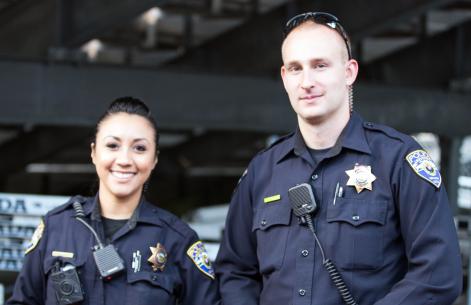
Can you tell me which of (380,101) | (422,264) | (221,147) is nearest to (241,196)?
(422,264)

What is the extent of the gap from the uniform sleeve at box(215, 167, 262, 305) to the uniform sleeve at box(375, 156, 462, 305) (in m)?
0.58

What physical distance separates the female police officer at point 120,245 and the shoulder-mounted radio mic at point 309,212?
60cm

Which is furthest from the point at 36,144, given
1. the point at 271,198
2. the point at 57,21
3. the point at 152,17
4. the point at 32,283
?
the point at 271,198

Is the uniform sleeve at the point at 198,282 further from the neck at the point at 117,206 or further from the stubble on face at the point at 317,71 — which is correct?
the stubble on face at the point at 317,71

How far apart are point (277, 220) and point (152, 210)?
2.15ft

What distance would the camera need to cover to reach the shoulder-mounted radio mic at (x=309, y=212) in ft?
9.08

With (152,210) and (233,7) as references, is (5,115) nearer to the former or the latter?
(233,7)

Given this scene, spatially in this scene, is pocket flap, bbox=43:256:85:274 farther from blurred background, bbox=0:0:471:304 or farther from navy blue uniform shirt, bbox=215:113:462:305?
blurred background, bbox=0:0:471:304

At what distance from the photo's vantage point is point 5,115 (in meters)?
6.65

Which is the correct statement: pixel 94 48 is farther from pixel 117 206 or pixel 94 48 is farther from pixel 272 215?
pixel 272 215

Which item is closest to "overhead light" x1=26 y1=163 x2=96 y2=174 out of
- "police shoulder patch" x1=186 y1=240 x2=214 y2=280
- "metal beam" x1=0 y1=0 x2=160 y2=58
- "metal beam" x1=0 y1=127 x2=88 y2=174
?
"metal beam" x1=0 y1=127 x2=88 y2=174

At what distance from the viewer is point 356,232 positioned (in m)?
2.79

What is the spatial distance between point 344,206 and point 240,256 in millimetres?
504

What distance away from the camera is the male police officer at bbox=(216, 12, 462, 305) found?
2689 mm
